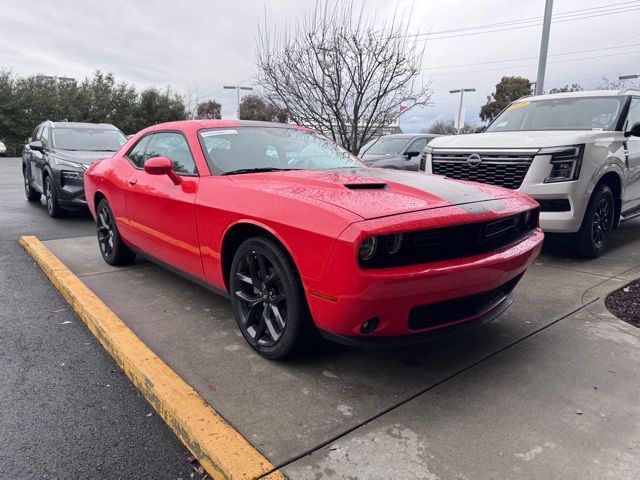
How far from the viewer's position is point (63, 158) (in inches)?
295

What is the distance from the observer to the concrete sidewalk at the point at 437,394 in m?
2.03

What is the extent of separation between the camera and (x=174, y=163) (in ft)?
12.4

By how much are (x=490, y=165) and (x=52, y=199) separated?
6.56 metres

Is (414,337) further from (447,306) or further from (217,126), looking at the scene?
(217,126)

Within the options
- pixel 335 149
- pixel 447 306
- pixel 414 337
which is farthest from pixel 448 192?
pixel 335 149

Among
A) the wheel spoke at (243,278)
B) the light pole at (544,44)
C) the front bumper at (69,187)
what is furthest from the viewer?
the light pole at (544,44)

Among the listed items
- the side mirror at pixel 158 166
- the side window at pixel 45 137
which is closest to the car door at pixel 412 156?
the side window at pixel 45 137

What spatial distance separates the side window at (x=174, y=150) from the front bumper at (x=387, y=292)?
1.64 meters

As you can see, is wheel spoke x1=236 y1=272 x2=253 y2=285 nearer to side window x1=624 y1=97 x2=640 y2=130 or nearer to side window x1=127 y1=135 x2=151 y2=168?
side window x1=127 y1=135 x2=151 y2=168

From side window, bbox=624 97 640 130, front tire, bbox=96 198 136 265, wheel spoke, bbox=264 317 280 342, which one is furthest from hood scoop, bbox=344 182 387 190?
side window, bbox=624 97 640 130

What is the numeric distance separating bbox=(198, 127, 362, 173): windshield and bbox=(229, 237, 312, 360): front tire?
0.81 m

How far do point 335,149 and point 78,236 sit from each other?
4146mm

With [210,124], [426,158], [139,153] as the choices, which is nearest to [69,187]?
[139,153]

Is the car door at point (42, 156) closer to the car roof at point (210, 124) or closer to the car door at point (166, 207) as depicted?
the car door at point (166, 207)
